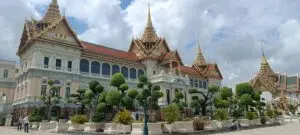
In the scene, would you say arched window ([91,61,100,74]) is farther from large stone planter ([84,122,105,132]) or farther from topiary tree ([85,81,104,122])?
large stone planter ([84,122,105,132])

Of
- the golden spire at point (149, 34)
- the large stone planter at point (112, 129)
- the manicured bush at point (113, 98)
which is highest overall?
the golden spire at point (149, 34)

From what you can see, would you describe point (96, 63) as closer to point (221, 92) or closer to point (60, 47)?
point (60, 47)

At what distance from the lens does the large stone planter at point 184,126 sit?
21844 mm

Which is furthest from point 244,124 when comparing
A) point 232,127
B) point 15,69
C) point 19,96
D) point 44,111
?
point 15,69

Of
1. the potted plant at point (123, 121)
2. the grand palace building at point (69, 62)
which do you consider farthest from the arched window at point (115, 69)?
the potted plant at point (123, 121)

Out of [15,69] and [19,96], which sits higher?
[15,69]

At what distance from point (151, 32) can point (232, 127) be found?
35.5 metres

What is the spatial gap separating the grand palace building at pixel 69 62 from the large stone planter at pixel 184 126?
2176cm

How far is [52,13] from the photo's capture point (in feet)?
149

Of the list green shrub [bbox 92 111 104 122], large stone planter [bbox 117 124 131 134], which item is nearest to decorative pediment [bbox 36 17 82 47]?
green shrub [bbox 92 111 104 122]

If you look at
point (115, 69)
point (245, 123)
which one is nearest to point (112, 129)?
point (245, 123)

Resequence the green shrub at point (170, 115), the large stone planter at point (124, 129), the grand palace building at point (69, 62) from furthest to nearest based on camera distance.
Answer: the grand palace building at point (69, 62) → the green shrub at point (170, 115) → the large stone planter at point (124, 129)

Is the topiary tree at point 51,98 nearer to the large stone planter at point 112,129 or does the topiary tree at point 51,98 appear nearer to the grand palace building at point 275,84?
the large stone planter at point 112,129

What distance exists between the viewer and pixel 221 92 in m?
35.2
